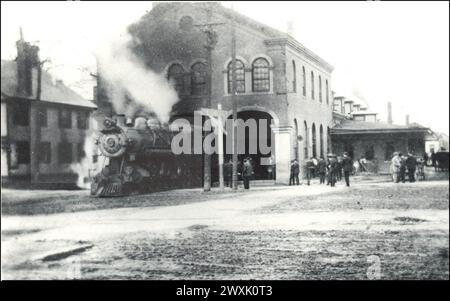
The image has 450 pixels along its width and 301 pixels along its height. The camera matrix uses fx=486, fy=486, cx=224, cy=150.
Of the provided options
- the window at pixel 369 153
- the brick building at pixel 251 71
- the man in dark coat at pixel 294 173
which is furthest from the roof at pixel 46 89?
the window at pixel 369 153

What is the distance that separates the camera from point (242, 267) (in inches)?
246

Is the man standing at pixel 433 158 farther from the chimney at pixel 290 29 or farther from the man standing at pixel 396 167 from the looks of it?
the chimney at pixel 290 29

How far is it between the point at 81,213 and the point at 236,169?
258cm

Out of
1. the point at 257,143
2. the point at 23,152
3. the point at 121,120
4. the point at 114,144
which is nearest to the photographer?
the point at 257,143

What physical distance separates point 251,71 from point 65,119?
9.63 ft

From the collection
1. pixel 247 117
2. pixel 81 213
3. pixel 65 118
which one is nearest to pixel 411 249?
pixel 247 117

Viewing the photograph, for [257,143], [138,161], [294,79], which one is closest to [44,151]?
[138,161]

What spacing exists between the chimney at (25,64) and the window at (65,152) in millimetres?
917

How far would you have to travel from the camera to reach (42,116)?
7.45 metres

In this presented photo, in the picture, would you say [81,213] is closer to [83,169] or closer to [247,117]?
[83,169]

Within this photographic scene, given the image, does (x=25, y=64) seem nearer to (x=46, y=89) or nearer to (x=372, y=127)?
(x=46, y=89)

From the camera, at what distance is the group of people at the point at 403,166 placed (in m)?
6.02
